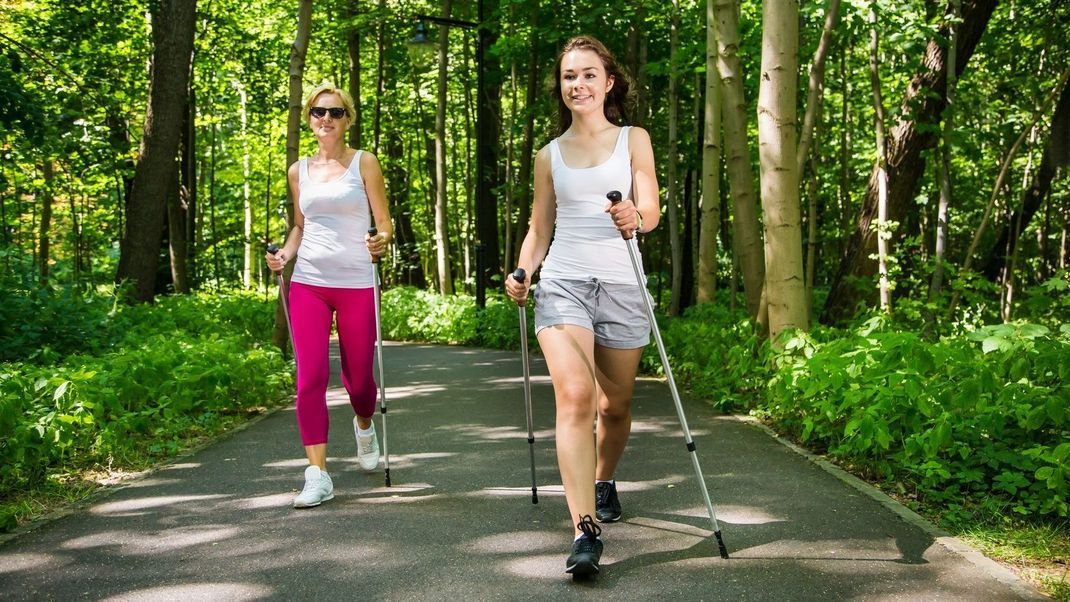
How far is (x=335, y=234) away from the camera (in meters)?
→ 5.88

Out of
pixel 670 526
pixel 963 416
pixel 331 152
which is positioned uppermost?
pixel 331 152

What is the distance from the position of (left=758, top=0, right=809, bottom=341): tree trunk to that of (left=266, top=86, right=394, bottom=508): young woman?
380 centimetres

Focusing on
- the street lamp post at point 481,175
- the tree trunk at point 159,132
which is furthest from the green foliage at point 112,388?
the street lamp post at point 481,175

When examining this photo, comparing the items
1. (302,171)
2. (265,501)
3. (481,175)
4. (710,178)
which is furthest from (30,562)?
(481,175)

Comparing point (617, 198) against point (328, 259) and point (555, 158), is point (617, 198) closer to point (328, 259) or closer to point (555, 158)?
point (555, 158)

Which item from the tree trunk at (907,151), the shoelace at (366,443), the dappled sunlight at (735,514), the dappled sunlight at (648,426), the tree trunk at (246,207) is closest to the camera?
the dappled sunlight at (735,514)

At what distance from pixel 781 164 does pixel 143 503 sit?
5.63 metres

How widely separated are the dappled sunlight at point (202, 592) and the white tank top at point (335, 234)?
6.99ft

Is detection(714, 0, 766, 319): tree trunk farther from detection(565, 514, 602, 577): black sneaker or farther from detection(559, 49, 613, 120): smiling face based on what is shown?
detection(565, 514, 602, 577): black sneaker

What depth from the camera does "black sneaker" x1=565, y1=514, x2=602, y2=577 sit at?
399 cm

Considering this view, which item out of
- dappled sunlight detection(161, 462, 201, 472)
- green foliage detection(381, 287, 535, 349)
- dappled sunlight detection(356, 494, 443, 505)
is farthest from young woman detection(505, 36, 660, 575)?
green foliage detection(381, 287, 535, 349)

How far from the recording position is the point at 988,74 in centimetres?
2025

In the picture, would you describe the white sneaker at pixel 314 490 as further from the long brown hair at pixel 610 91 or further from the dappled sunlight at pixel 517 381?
the dappled sunlight at pixel 517 381

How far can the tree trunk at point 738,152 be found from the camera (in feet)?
34.6
